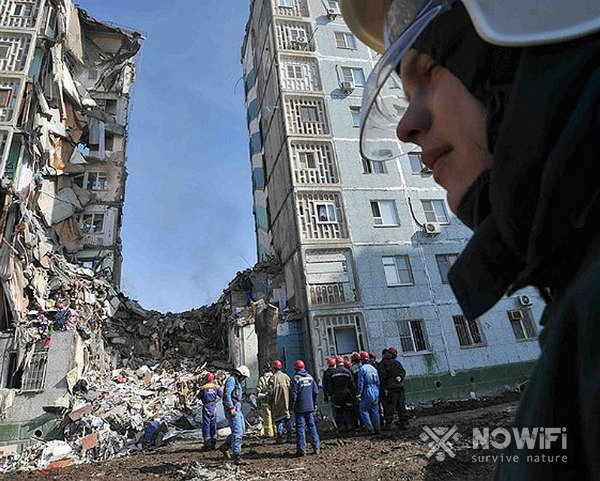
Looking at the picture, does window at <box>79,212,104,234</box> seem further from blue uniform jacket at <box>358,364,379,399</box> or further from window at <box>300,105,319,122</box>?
blue uniform jacket at <box>358,364,379,399</box>

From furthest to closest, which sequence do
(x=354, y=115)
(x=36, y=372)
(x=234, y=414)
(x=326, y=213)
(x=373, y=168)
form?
(x=354, y=115) → (x=373, y=168) → (x=326, y=213) → (x=36, y=372) → (x=234, y=414)

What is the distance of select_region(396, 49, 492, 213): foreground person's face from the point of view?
79 centimetres

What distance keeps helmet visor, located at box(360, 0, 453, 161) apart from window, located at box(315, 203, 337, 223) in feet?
56.8

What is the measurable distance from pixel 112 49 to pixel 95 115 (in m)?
8.24

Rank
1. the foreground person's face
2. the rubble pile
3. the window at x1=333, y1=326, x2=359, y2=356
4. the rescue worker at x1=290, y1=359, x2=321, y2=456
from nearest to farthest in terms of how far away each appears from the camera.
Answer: the foreground person's face < the rescue worker at x1=290, y1=359, x2=321, y2=456 < the window at x1=333, y1=326, x2=359, y2=356 < the rubble pile

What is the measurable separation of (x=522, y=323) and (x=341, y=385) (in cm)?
1303

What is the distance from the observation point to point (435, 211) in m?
20.4

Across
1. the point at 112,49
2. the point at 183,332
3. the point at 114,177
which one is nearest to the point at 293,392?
the point at 183,332

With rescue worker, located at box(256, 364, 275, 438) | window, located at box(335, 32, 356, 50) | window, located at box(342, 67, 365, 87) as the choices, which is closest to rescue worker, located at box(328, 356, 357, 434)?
rescue worker, located at box(256, 364, 275, 438)

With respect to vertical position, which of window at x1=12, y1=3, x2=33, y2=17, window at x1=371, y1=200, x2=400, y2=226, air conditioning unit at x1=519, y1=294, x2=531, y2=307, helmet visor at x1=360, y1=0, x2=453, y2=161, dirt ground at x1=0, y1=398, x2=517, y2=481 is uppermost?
window at x1=12, y1=3, x2=33, y2=17

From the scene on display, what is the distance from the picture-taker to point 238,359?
1673cm

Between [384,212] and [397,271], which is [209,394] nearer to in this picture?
[397,271]

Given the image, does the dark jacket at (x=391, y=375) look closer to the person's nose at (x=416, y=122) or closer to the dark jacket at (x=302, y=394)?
the dark jacket at (x=302, y=394)

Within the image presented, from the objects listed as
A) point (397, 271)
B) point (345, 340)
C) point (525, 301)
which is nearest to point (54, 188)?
point (345, 340)
